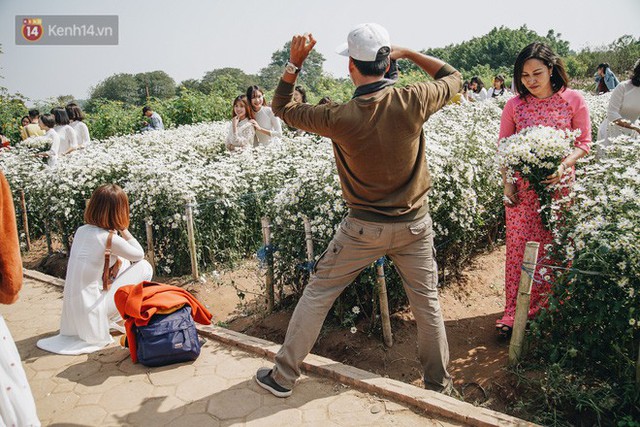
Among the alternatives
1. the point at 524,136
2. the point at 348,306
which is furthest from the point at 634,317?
the point at 348,306

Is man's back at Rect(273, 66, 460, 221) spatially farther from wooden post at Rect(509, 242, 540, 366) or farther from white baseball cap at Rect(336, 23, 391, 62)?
wooden post at Rect(509, 242, 540, 366)

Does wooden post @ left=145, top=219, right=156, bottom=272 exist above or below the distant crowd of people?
below

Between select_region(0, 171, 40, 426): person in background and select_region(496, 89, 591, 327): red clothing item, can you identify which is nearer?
select_region(0, 171, 40, 426): person in background

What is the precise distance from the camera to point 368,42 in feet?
7.78

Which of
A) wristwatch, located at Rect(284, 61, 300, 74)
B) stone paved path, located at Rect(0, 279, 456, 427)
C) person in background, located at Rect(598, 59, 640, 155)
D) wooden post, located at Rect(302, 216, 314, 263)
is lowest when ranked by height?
stone paved path, located at Rect(0, 279, 456, 427)

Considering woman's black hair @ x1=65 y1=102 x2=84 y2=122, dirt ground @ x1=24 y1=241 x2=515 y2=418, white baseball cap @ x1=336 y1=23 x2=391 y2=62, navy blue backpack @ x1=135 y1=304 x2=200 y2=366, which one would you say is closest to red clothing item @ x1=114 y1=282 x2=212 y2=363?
navy blue backpack @ x1=135 y1=304 x2=200 y2=366

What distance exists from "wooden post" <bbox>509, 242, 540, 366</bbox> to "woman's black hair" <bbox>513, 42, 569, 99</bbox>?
49.0 inches

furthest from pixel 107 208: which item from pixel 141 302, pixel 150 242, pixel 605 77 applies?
pixel 605 77

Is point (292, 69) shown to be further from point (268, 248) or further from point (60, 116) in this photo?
point (60, 116)

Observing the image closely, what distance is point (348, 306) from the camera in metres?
3.90

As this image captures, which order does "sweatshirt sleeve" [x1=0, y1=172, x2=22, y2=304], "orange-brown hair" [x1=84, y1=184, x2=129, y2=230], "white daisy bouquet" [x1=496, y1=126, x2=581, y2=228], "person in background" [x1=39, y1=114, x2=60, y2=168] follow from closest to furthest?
"sweatshirt sleeve" [x1=0, y1=172, x2=22, y2=304] → "white daisy bouquet" [x1=496, y1=126, x2=581, y2=228] → "orange-brown hair" [x1=84, y1=184, x2=129, y2=230] → "person in background" [x1=39, y1=114, x2=60, y2=168]

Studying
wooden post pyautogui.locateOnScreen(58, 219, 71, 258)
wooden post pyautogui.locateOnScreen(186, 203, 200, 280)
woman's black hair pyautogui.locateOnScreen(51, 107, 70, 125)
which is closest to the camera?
wooden post pyautogui.locateOnScreen(186, 203, 200, 280)

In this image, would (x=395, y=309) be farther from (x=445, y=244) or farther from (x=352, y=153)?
(x=352, y=153)

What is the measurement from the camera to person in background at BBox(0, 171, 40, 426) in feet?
7.45
